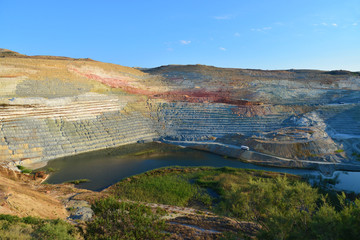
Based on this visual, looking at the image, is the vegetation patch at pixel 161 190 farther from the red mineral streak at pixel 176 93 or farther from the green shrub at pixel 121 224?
the red mineral streak at pixel 176 93

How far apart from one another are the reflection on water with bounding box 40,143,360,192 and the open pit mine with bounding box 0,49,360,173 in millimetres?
1663

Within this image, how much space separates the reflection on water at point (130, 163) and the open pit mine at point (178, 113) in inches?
65.5

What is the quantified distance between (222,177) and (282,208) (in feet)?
38.2

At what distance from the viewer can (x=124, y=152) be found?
1241 inches

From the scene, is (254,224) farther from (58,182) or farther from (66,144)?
(66,144)

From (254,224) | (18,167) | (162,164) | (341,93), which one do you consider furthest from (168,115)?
(341,93)

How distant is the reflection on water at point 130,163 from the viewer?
2259 cm

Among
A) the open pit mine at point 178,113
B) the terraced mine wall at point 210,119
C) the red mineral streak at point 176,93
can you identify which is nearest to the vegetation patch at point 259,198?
the open pit mine at point 178,113

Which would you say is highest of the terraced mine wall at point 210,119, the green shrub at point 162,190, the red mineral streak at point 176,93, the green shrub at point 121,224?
the red mineral streak at point 176,93

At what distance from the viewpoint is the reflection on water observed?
22.6 meters

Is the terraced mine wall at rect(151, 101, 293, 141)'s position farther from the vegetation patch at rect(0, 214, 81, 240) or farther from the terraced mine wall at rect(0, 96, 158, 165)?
the vegetation patch at rect(0, 214, 81, 240)

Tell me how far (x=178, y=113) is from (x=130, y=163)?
18.6m

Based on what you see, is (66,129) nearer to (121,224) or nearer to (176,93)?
(176,93)

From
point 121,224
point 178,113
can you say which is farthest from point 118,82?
point 121,224
